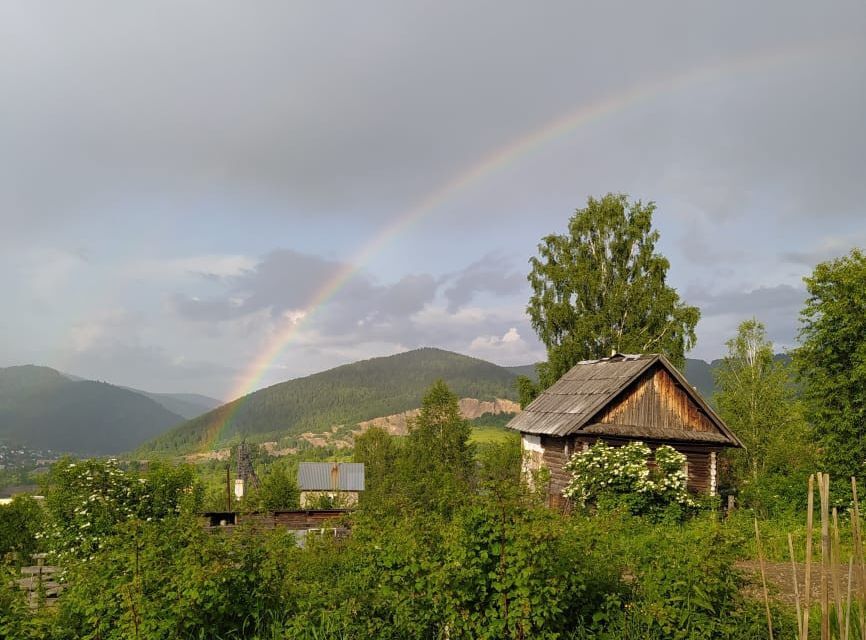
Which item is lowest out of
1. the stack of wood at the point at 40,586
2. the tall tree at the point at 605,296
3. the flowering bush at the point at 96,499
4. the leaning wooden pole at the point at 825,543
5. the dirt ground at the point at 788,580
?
the dirt ground at the point at 788,580

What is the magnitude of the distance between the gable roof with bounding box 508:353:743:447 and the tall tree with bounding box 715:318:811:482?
11359 mm

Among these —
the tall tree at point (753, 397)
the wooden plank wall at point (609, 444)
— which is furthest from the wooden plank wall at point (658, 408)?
the tall tree at point (753, 397)

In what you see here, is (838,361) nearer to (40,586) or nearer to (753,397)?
(753,397)

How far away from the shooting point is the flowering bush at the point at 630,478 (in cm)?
1498

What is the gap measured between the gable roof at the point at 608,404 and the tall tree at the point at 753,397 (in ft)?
37.3

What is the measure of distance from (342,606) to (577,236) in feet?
85.6

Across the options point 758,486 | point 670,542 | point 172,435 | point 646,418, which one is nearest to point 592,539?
point 670,542

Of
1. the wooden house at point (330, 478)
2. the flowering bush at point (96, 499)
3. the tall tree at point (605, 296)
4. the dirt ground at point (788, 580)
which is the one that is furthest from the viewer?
the wooden house at point (330, 478)

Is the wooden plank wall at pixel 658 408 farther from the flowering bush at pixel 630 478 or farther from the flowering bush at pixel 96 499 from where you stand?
the flowering bush at pixel 96 499

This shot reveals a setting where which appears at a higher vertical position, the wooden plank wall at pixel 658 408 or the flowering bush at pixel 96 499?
the wooden plank wall at pixel 658 408

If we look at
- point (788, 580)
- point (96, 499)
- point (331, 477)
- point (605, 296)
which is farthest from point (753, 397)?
point (331, 477)

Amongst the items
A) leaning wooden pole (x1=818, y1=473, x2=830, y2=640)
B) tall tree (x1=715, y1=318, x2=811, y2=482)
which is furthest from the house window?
leaning wooden pole (x1=818, y1=473, x2=830, y2=640)

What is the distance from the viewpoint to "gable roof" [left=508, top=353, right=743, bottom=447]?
54.7 ft

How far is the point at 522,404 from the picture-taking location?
29.3 meters
